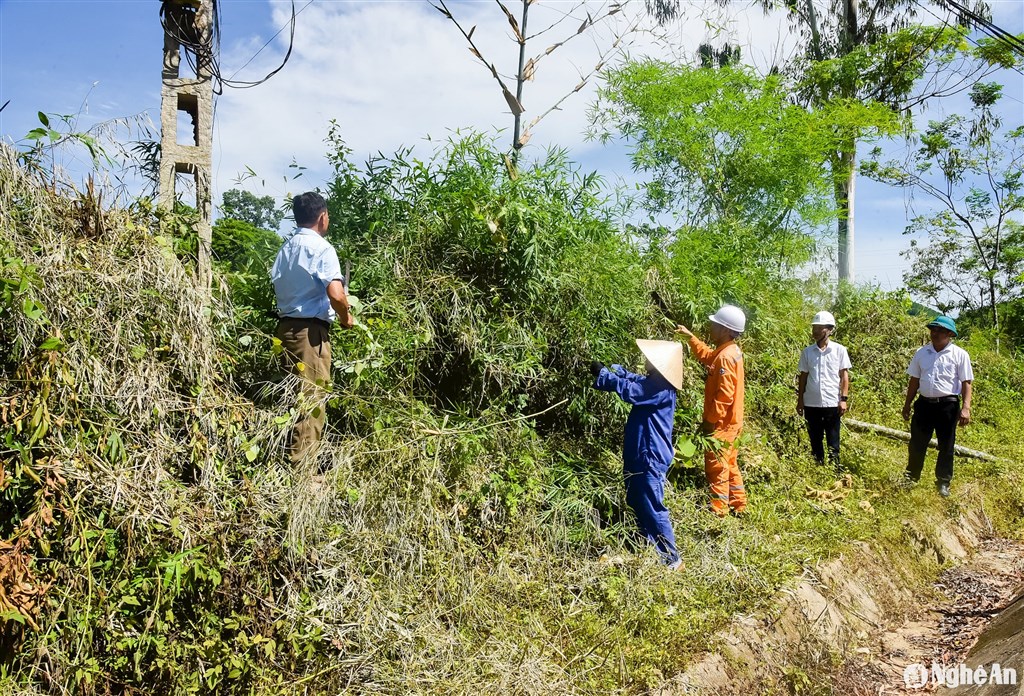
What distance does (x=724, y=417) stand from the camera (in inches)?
231

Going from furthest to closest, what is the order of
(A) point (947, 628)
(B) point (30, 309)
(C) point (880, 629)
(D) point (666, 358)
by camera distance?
(A) point (947, 628), (C) point (880, 629), (D) point (666, 358), (B) point (30, 309)

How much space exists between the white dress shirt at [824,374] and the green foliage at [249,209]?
4.88 m

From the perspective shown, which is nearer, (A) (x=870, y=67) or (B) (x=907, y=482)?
(B) (x=907, y=482)

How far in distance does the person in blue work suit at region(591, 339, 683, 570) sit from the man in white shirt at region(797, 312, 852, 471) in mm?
2685

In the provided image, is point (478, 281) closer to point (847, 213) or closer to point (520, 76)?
point (520, 76)

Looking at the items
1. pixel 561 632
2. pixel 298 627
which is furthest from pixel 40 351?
pixel 561 632

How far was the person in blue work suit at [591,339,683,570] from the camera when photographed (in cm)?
500

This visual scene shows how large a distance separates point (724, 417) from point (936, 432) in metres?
2.71

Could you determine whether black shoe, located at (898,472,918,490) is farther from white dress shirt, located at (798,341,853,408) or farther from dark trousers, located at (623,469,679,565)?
dark trousers, located at (623,469,679,565)

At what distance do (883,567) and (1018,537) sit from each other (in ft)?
8.03

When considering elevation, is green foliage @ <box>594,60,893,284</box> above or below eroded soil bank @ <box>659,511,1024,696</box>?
above

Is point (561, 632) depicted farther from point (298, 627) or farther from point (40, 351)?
point (40, 351)

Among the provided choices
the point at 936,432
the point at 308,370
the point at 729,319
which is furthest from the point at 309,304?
the point at 936,432

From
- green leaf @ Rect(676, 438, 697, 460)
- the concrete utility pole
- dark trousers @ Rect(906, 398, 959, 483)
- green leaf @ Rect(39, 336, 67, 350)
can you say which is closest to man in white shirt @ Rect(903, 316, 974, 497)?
dark trousers @ Rect(906, 398, 959, 483)
